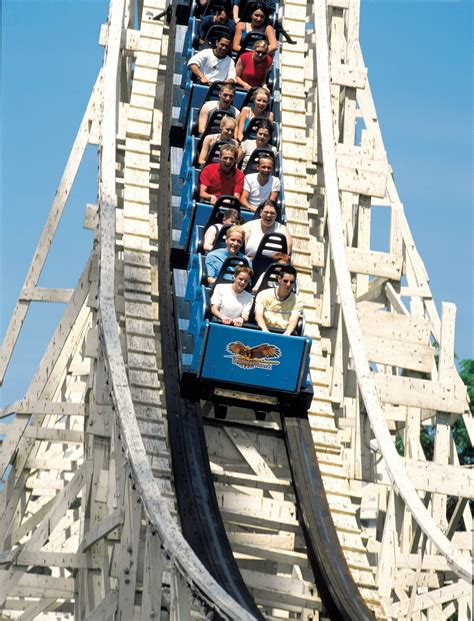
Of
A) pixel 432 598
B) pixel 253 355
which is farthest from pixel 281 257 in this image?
pixel 432 598

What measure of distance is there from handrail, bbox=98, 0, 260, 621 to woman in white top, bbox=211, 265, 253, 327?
0.78 metres

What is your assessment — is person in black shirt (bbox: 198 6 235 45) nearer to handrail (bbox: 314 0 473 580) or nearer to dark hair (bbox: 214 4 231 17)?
dark hair (bbox: 214 4 231 17)

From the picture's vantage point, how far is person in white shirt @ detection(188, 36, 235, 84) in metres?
16.4

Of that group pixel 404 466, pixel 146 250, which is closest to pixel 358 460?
pixel 404 466

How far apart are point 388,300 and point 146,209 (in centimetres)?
233

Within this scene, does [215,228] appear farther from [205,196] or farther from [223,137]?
[223,137]

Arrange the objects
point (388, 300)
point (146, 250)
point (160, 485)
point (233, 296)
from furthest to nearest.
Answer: point (388, 300) → point (146, 250) → point (233, 296) → point (160, 485)

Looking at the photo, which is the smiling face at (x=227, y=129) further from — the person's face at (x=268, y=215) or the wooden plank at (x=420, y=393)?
the wooden plank at (x=420, y=393)

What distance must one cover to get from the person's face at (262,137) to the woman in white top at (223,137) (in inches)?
9.2

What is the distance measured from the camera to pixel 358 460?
45.5 feet

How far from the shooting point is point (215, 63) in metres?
16.5

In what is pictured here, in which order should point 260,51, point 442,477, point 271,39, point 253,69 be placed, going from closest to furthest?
point 442,477 < point 260,51 < point 253,69 < point 271,39

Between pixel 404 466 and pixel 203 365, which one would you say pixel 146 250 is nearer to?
pixel 203 365

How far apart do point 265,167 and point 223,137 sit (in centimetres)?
54
